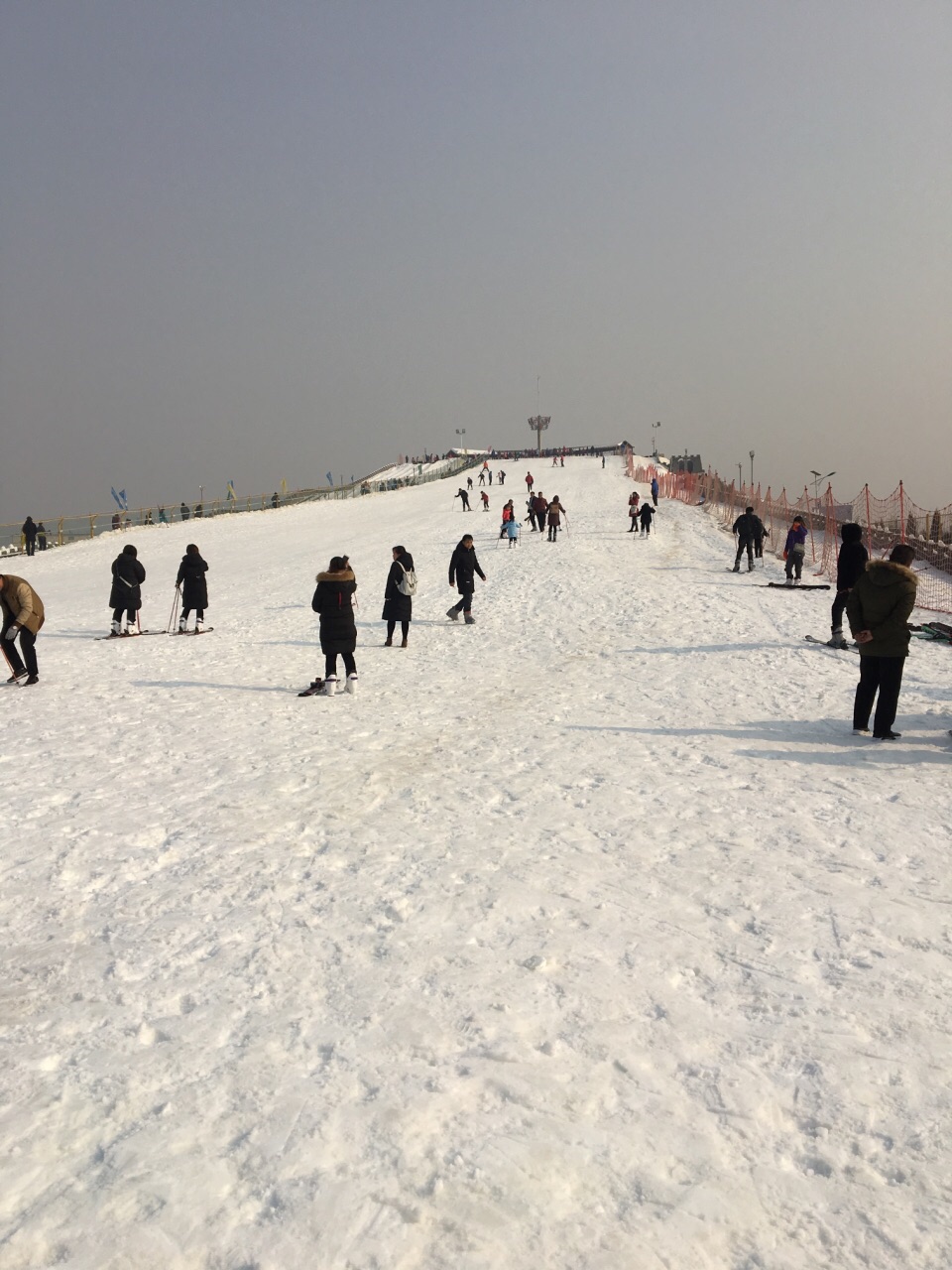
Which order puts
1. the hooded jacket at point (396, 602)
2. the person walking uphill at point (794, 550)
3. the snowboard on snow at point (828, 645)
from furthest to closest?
1. the person walking uphill at point (794, 550)
2. the hooded jacket at point (396, 602)
3. the snowboard on snow at point (828, 645)

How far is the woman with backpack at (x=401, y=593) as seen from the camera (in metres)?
13.0

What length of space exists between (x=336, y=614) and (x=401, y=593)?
10.4 ft

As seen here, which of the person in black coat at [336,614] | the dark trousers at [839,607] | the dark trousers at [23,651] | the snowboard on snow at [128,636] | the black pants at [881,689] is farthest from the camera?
the snowboard on snow at [128,636]

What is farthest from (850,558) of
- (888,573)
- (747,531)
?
(747,531)

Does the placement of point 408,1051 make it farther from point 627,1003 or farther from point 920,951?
point 920,951

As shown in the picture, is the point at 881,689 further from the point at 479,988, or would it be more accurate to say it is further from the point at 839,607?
the point at 479,988

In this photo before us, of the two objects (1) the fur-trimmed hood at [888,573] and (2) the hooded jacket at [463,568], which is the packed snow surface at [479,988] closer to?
(1) the fur-trimmed hood at [888,573]

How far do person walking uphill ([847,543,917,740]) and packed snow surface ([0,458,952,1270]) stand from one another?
38cm

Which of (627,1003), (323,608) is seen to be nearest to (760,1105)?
(627,1003)

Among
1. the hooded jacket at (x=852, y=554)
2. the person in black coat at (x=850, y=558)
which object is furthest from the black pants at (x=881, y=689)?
the hooded jacket at (x=852, y=554)

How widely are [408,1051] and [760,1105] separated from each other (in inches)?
52.8

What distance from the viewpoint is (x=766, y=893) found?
187 inches

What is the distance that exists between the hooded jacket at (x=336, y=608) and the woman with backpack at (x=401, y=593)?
2595 mm

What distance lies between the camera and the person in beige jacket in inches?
407
